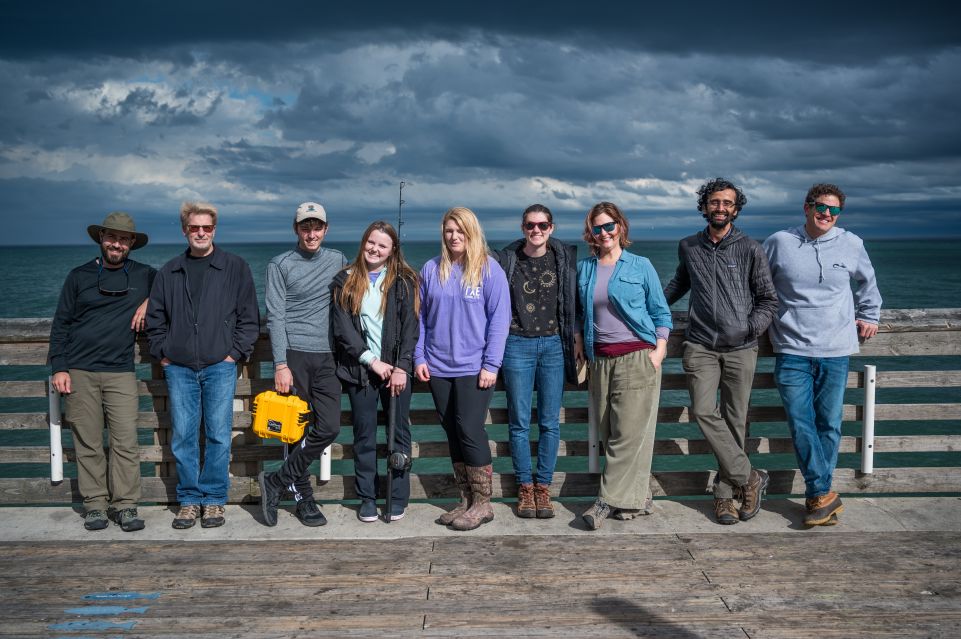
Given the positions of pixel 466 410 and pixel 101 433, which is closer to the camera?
pixel 466 410

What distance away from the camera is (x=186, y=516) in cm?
488

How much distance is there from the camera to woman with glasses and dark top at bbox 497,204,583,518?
4809mm

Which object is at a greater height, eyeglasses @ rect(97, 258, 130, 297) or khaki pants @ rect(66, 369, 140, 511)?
eyeglasses @ rect(97, 258, 130, 297)

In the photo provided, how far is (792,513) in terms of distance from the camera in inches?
199

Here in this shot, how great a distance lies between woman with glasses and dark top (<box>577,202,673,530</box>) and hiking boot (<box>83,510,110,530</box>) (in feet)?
9.72

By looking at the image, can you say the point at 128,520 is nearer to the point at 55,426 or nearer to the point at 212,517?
the point at 212,517

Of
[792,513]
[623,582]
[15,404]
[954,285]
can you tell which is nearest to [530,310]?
[623,582]

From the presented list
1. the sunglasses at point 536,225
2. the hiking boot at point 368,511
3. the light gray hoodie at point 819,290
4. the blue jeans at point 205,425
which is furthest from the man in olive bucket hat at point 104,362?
the light gray hoodie at point 819,290

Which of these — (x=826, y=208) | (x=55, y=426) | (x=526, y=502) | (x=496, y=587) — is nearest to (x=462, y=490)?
(x=526, y=502)

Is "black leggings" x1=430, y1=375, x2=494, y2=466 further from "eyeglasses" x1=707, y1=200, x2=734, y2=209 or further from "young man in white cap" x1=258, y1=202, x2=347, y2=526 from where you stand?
"eyeglasses" x1=707, y1=200, x2=734, y2=209

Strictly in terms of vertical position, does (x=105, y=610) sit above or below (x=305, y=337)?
below

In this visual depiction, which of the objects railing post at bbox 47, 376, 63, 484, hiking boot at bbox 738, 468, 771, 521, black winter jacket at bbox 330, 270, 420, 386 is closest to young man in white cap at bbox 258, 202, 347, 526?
black winter jacket at bbox 330, 270, 420, 386

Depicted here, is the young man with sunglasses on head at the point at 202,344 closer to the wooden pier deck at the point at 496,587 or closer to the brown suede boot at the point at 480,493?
the wooden pier deck at the point at 496,587

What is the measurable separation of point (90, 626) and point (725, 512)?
3538 millimetres
